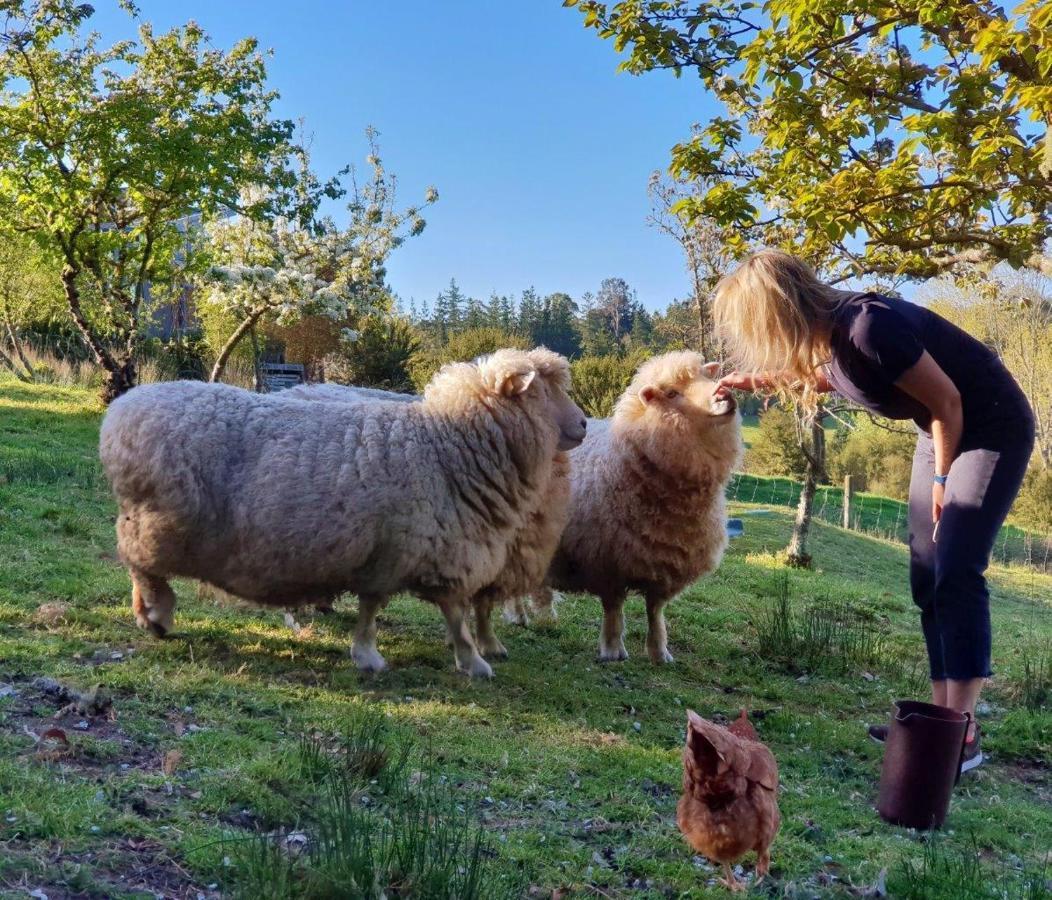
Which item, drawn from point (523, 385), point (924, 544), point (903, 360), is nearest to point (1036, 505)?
point (924, 544)

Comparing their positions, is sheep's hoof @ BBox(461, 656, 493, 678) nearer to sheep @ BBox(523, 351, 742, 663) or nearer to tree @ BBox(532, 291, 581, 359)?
sheep @ BBox(523, 351, 742, 663)

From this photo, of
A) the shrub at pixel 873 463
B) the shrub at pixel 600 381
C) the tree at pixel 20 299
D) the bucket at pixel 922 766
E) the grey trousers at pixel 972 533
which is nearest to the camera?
the bucket at pixel 922 766

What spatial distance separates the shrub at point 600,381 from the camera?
20078 millimetres

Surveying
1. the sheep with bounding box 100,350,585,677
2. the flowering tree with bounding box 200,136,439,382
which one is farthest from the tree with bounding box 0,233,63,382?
the sheep with bounding box 100,350,585,677

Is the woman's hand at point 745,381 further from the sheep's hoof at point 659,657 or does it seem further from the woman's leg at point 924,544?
the sheep's hoof at point 659,657

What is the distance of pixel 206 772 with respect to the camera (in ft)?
11.9

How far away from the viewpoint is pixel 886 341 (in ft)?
13.4

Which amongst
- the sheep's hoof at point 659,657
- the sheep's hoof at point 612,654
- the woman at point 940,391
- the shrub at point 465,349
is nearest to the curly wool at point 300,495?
the sheep's hoof at point 612,654

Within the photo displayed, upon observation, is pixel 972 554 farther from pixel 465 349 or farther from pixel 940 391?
pixel 465 349

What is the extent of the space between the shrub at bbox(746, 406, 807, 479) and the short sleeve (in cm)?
2601

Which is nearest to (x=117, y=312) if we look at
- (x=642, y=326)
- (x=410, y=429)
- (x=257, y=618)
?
(x=257, y=618)

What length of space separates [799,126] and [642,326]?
173ft

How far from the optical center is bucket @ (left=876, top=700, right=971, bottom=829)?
13.0 ft

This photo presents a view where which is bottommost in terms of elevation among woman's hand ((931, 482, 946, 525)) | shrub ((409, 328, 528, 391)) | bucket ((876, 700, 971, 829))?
bucket ((876, 700, 971, 829))
